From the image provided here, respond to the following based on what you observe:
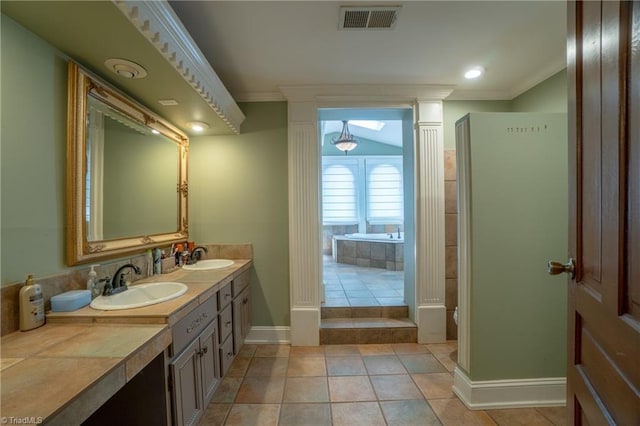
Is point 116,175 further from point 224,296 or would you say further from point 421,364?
point 421,364

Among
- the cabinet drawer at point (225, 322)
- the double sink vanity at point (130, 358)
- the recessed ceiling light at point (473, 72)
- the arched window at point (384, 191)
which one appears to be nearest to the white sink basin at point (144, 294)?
the double sink vanity at point (130, 358)

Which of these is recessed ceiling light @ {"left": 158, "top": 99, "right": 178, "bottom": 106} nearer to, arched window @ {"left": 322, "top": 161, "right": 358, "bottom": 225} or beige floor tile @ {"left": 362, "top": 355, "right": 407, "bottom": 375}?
beige floor tile @ {"left": 362, "top": 355, "right": 407, "bottom": 375}

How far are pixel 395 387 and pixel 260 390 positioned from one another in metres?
0.99

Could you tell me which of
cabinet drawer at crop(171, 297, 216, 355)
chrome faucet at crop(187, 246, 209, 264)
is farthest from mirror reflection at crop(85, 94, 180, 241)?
cabinet drawer at crop(171, 297, 216, 355)

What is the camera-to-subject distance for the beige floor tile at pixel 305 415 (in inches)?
64.3

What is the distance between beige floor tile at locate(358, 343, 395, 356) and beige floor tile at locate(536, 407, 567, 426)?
106 cm

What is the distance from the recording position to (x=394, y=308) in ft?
9.42

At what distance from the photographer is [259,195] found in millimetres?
2672

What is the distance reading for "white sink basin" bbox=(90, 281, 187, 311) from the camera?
1.41m

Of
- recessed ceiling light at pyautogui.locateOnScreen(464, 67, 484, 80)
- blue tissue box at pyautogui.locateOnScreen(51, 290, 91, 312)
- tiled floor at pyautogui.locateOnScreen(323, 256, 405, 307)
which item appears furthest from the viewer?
tiled floor at pyautogui.locateOnScreen(323, 256, 405, 307)

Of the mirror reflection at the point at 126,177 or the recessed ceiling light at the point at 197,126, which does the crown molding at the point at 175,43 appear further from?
the mirror reflection at the point at 126,177

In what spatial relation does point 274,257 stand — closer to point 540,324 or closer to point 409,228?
point 409,228

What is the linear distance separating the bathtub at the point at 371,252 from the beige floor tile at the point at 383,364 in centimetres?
258

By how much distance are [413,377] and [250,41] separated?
2778 mm
